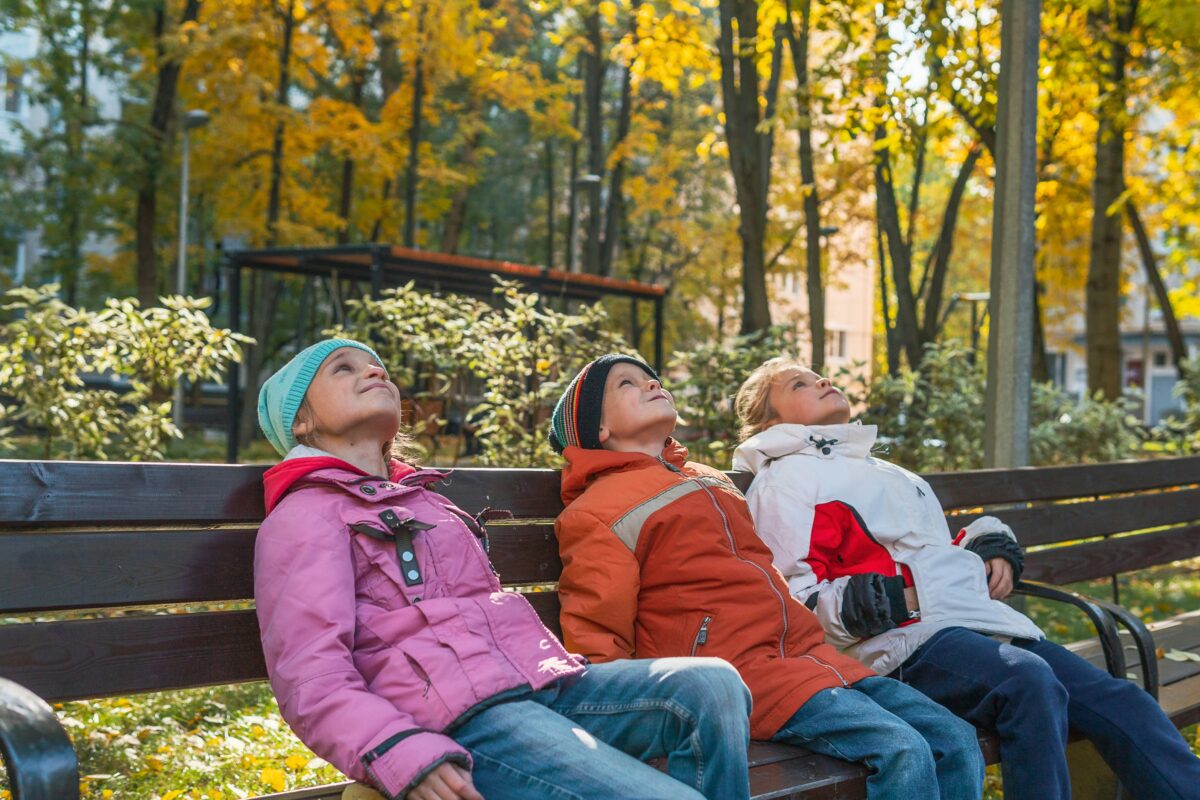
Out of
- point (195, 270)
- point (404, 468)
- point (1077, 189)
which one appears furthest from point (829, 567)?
point (195, 270)

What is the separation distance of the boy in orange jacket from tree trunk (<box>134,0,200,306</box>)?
57.3ft

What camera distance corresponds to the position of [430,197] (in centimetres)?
2516

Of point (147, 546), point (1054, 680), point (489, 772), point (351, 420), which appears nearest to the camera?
point (489, 772)

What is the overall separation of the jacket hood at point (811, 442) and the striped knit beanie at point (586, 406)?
555 mm

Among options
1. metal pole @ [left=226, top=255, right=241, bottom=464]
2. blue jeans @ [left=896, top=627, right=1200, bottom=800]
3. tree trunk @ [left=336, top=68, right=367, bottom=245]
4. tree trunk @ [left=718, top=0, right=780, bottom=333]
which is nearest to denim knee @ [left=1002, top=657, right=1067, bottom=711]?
blue jeans @ [left=896, top=627, right=1200, bottom=800]

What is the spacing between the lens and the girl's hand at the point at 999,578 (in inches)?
156

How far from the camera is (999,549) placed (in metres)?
4.01

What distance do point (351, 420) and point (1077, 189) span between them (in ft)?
58.7

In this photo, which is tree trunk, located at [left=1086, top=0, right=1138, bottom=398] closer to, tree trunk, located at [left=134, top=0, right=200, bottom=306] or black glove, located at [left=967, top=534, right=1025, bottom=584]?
black glove, located at [left=967, top=534, right=1025, bottom=584]

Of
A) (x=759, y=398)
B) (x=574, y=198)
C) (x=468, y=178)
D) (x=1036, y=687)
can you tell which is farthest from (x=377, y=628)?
(x=574, y=198)

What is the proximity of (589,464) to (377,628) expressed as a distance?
929 mm

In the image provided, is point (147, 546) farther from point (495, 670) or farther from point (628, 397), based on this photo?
point (628, 397)

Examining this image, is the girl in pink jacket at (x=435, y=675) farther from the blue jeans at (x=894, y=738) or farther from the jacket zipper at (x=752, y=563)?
the jacket zipper at (x=752, y=563)

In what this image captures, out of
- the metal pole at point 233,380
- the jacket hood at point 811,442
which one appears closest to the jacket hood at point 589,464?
the jacket hood at point 811,442
